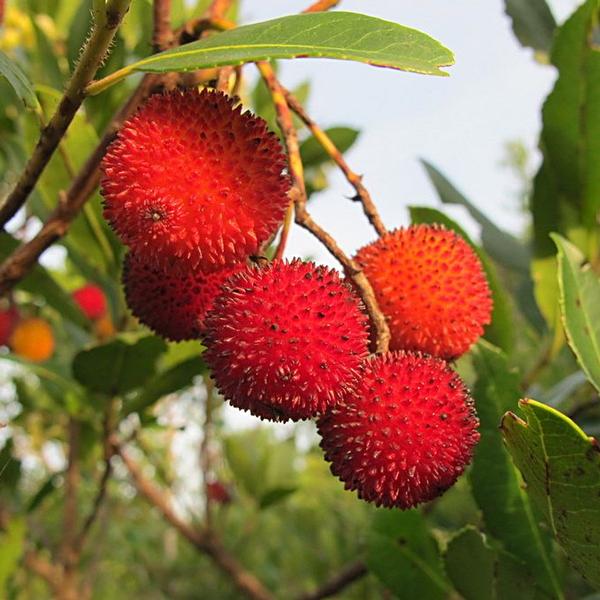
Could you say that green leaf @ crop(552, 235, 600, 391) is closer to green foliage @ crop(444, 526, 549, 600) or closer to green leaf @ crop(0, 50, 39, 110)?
green foliage @ crop(444, 526, 549, 600)

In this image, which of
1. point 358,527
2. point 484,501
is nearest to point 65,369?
point 484,501

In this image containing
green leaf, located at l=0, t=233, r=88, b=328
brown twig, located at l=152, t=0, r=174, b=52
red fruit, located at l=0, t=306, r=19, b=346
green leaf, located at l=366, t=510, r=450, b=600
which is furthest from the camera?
red fruit, located at l=0, t=306, r=19, b=346

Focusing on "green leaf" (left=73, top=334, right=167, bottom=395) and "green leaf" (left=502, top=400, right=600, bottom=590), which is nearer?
"green leaf" (left=502, top=400, right=600, bottom=590)

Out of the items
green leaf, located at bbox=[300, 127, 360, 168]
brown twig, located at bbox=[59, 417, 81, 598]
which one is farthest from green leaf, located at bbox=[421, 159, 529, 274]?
brown twig, located at bbox=[59, 417, 81, 598]

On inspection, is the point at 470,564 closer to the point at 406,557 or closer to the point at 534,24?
the point at 406,557

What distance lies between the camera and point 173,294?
0.87 metres

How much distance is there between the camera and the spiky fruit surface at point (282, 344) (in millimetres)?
748

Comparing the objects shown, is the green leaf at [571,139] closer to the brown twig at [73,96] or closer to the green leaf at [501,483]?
the green leaf at [501,483]

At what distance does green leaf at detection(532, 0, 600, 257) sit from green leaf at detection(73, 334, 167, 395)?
67 centimetres

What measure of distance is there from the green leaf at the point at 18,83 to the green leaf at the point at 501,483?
590mm

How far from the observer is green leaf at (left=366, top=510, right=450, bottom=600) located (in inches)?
41.1

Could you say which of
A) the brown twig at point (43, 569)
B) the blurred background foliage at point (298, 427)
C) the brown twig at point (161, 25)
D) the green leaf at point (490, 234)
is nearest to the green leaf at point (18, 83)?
the blurred background foliage at point (298, 427)

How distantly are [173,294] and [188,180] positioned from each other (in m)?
0.17

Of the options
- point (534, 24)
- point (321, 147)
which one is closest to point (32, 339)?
point (321, 147)
